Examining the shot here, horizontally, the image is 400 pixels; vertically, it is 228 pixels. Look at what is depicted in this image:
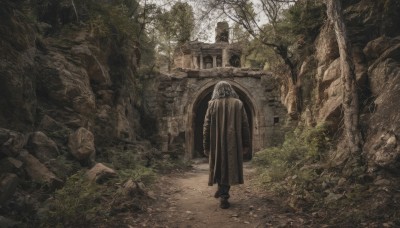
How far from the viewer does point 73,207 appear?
3416mm

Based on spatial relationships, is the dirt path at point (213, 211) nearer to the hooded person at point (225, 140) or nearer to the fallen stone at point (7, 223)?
the hooded person at point (225, 140)

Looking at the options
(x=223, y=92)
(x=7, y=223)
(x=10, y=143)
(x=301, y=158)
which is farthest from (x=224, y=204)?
(x=10, y=143)

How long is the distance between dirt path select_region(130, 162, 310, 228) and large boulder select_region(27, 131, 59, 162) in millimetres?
1718

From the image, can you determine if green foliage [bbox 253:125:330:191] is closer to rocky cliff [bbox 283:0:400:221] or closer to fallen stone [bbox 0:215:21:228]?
rocky cliff [bbox 283:0:400:221]

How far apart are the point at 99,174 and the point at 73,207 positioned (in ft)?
5.14

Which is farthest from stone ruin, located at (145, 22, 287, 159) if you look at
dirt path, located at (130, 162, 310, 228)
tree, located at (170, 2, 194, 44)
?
dirt path, located at (130, 162, 310, 228)

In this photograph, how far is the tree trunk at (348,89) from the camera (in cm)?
473

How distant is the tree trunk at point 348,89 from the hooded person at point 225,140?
162cm

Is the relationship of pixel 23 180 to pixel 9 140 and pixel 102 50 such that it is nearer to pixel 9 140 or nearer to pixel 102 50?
pixel 9 140

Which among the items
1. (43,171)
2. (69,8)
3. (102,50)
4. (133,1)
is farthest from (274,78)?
(43,171)

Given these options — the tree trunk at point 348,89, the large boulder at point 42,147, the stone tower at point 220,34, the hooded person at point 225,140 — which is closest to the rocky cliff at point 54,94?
the large boulder at point 42,147

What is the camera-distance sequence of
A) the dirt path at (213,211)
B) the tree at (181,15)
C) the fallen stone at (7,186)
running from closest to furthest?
the fallen stone at (7,186)
the dirt path at (213,211)
the tree at (181,15)

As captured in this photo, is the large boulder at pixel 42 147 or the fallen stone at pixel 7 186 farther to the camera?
the large boulder at pixel 42 147

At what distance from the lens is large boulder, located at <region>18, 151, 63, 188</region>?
3.85m
